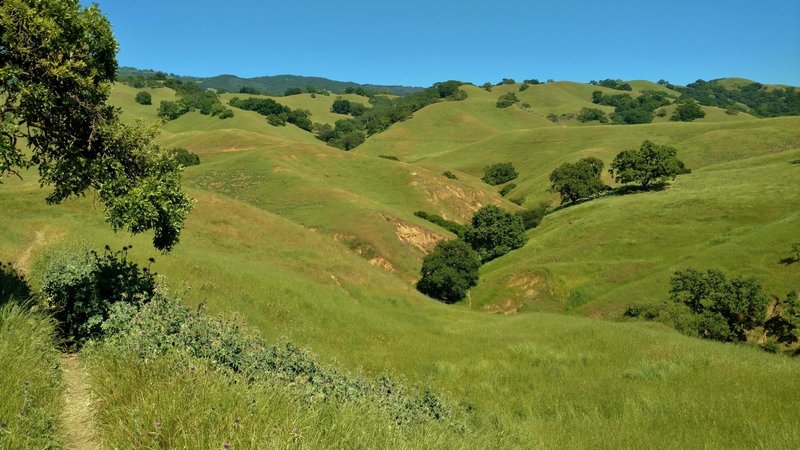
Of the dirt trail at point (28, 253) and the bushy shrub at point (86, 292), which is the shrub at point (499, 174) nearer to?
the dirt trail at point (28, 253)

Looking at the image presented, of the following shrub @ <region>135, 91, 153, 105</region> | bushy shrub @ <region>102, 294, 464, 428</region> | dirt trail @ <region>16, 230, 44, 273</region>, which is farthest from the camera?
shrub @ <region>135, 91, 153, 105</region>

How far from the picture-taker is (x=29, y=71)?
10.9 meters

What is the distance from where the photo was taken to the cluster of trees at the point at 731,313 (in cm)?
3984

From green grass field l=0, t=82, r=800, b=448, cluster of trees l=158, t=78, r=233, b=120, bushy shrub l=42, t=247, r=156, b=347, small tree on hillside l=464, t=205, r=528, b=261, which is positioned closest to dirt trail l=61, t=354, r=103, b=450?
green grass field l=0, t=82, r=800, b=448

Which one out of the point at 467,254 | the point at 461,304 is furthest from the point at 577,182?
the point at 461,304

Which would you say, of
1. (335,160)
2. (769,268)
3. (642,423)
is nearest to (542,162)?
(335,160)

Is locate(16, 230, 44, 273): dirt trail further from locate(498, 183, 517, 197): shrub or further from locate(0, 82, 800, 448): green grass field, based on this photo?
locate(498, 183, 517, 197): shrub

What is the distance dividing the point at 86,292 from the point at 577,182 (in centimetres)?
9944

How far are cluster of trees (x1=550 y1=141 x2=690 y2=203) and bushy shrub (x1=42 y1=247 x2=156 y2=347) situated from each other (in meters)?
90.8

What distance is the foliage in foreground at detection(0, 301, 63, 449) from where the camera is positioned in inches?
230

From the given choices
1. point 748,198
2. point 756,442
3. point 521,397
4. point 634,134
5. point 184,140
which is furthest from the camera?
point 634,134

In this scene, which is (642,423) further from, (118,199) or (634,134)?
(634,134)

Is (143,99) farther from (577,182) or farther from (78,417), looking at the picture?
(78,417)

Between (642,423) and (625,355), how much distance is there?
32.9 ft
